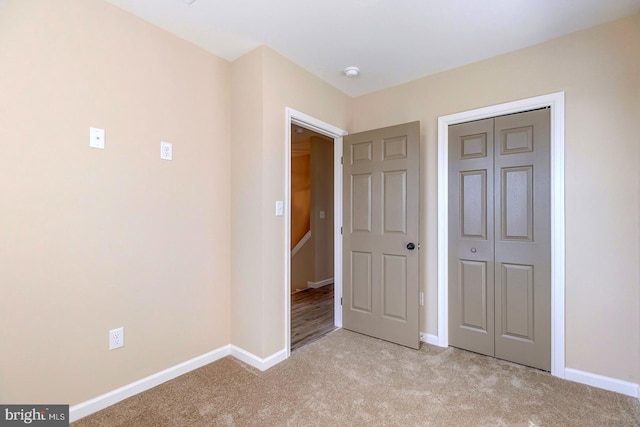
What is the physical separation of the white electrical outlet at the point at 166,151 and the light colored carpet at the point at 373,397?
157cm

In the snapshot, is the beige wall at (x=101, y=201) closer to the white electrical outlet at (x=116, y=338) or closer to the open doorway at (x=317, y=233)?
the white electrical outlet at (x=116, y=338)

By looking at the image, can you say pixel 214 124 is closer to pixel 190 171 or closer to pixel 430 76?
pixel 190 171

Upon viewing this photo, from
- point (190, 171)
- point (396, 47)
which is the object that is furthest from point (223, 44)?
point (396, 47)

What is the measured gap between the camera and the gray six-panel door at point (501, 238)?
2207 mm

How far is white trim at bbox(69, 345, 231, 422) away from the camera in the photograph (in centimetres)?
169

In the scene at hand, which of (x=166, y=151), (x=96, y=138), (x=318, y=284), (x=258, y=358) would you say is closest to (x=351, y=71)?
(x=166, y=151)

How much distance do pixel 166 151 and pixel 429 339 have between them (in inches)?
106

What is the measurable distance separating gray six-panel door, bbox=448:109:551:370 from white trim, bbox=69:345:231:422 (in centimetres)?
205

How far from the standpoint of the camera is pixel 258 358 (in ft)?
7.37

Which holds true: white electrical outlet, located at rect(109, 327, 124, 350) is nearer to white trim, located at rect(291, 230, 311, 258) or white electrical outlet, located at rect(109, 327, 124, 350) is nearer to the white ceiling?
the white ceiling

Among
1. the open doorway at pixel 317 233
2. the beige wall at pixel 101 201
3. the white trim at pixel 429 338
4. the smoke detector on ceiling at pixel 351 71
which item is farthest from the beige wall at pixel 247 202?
the open doorway at pixel 317 233

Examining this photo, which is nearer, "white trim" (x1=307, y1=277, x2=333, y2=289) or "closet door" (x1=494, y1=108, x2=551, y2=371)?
"closet door" (x1=494, y1=108, x2=551, y2=371)

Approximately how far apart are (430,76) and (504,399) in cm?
257

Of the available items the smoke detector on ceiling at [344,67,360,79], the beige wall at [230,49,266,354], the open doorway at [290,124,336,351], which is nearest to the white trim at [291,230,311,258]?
the open doorway at [290,124,336,351]
